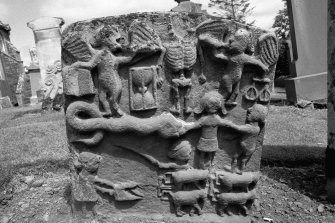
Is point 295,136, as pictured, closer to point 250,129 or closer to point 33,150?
point 250,129

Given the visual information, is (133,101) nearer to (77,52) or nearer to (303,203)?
(77,52)

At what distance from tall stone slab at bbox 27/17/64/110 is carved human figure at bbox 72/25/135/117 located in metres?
7.07

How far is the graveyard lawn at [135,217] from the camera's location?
2.64m

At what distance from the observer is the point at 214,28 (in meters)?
2.19

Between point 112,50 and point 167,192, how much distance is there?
130cm

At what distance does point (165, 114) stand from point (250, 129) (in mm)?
744

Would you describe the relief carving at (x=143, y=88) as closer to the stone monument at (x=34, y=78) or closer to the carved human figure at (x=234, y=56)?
the carved human figure at (x=234, y=56)

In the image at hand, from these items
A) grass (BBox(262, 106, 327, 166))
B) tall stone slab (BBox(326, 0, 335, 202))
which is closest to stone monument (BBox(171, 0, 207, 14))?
grass (BBox(262, 106, 327, 166))

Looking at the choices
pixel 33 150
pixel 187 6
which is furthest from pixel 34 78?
pixel 33 150

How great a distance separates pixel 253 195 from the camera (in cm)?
254

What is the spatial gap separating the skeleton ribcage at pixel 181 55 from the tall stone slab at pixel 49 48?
731cm

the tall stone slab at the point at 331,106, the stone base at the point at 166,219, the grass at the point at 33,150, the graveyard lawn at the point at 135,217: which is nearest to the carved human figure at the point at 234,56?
the tall stone slab at the point at 331,106

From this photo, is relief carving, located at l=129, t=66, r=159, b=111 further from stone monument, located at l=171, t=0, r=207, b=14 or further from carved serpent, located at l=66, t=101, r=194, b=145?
stone monument, located at l=171, t=0, r=207, b=14

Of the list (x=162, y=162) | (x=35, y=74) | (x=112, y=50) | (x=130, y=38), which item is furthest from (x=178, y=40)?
(x=35, y=74)
